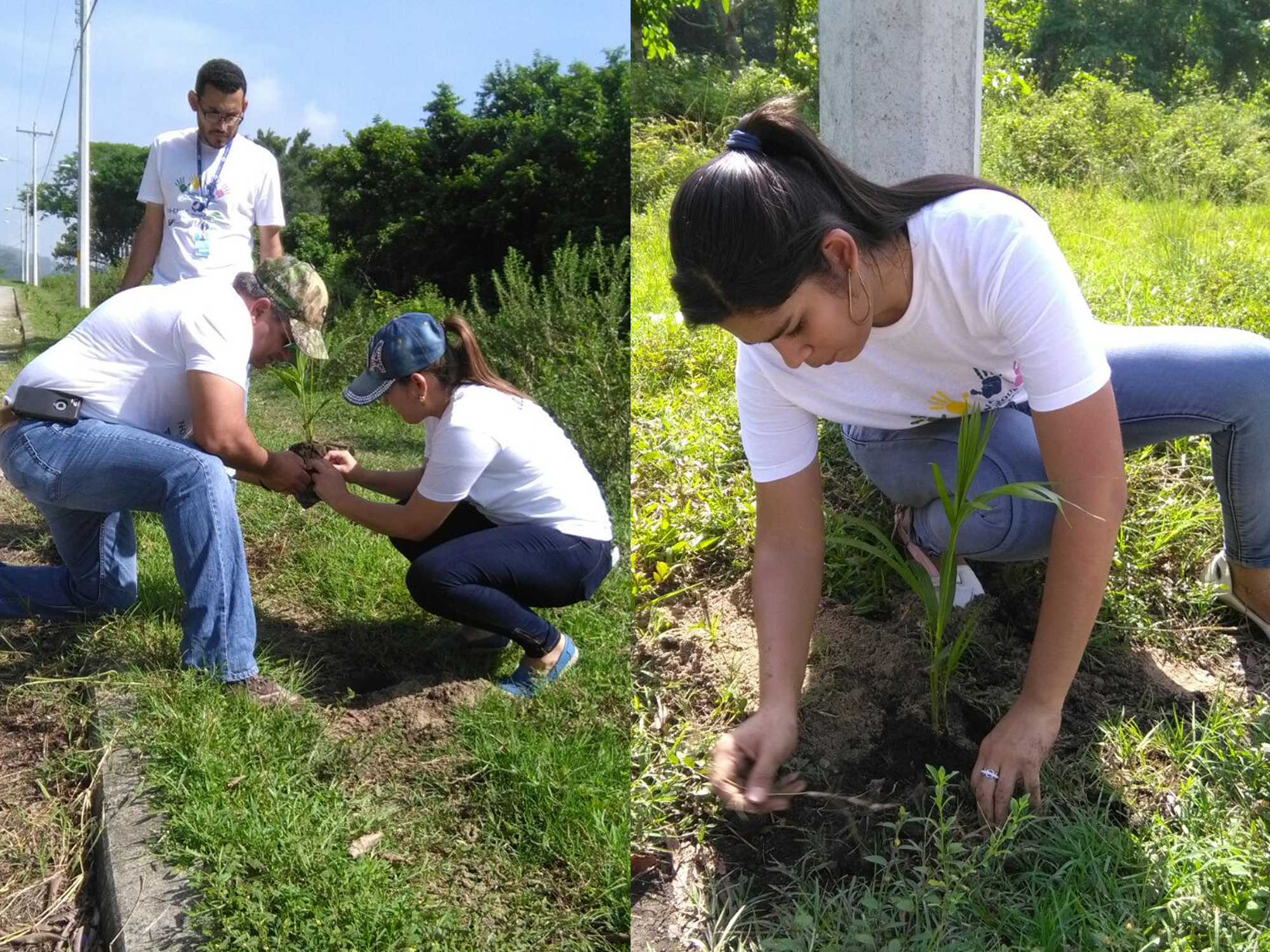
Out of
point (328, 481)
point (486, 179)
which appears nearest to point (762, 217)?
point (328, 481)

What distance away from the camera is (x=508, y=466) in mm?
2814

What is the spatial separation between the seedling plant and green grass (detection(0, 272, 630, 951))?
641mm

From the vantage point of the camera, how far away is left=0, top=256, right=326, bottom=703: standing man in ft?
8.42

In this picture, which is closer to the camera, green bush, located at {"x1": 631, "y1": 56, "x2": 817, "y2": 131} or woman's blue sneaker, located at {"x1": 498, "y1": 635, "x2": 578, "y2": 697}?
woman's blue sneaker, located at {"x1": 498, "y1": 635, "x2": 578, "y2": 697}

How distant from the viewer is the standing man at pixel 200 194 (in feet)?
12.1

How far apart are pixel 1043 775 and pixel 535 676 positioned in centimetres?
129

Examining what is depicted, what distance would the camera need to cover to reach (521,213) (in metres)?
8.70

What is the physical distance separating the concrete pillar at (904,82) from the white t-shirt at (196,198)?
2136 mm

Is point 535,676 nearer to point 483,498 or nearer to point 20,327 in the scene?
point 483,498

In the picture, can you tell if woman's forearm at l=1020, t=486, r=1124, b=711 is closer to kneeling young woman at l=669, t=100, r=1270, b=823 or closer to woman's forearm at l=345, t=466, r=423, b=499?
kneeling young woman at l=669, t=100, r=1270, b=823

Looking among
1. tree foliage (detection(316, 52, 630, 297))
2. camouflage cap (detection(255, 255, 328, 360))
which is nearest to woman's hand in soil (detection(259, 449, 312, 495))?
camouflage cap (detection(255, 255, 328, 360))

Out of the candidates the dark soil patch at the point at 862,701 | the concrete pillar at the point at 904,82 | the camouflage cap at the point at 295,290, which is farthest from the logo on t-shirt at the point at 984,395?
the camouflage cap at the point at 295,290

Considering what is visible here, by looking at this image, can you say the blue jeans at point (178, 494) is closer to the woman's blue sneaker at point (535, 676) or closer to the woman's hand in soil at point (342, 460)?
A: the woman's hand in soil at point (342, 460)

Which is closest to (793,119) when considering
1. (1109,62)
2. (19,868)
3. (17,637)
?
(19,868)
